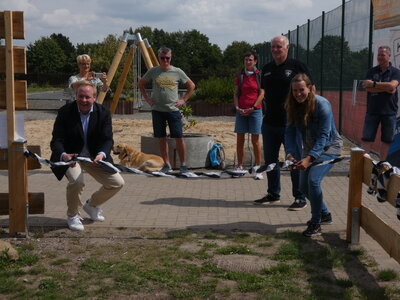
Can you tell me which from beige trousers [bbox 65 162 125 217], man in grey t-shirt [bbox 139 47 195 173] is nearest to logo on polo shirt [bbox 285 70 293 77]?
beige trousers [bbox 65 162 125 217]

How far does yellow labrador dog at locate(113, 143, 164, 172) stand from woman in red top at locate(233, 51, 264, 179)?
1459 millimetres

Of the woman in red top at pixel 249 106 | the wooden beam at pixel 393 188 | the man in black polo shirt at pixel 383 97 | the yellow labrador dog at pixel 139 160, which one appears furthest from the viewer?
the yellow labrador dog at pixel 139 160

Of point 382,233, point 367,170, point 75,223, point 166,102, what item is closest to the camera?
point 382,233

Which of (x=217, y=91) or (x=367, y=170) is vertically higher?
(x=217, y=91)

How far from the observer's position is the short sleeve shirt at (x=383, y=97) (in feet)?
27.9

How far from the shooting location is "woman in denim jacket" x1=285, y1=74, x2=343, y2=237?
18.5ft

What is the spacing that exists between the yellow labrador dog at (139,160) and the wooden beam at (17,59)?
157 inches

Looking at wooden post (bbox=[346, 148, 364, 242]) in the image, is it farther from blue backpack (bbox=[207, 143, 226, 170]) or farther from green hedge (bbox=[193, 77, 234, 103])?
green hedge (bbox=[193, 77, 234, 103])

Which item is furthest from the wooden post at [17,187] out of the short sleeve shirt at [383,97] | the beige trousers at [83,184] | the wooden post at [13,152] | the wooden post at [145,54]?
the wooden post at [145,54]

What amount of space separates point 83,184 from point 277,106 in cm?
256

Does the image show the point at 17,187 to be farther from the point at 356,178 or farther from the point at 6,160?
the point at 356,178

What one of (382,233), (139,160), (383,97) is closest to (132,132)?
(139,160)

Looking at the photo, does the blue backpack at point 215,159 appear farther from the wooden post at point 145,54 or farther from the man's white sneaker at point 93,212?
the wooden post at point 145,54

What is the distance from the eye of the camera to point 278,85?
282 inches
